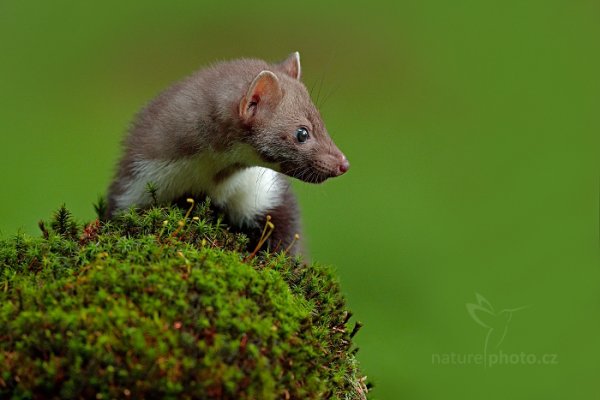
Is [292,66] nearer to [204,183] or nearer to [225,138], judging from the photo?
[225,138]

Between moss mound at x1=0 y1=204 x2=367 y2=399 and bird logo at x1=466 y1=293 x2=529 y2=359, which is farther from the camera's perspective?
bird logo at x1=466 y1=293 x2=529 y2=359

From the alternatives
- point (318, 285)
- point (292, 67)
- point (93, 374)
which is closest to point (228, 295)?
point (93, 374)

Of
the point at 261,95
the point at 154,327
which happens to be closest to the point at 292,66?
the point at 261,95

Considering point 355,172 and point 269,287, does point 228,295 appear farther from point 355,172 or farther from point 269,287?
point 355,172

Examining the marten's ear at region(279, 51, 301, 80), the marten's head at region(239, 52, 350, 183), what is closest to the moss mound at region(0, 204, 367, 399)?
the marten's head at region(239, 52, 350, 183)

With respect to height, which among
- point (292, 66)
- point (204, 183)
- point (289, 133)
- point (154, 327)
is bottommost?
point (154, 327)

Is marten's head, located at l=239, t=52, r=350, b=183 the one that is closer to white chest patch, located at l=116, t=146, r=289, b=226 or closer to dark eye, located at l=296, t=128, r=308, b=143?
dark eye, located at l=296, t=128, r=308, b=143

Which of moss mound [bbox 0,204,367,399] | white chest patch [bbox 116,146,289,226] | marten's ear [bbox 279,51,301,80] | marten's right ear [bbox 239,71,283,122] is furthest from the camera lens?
marten's ear [bbox 279,51,301,80]
